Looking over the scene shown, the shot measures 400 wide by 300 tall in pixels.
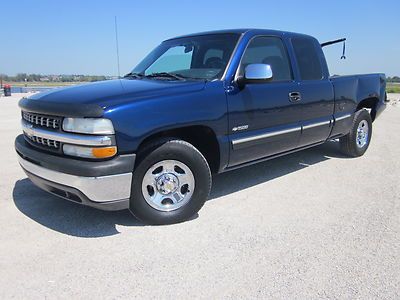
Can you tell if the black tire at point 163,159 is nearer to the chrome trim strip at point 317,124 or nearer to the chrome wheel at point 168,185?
the chrome wheel at point 168,185

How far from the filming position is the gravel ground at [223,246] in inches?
97.7

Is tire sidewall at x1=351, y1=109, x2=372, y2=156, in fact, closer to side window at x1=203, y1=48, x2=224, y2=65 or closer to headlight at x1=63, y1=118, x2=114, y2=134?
side window at x1=203, y1=48, x2=224, y2=65

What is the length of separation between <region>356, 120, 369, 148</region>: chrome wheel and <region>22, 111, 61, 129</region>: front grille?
491 centimetres

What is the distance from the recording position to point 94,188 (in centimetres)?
297

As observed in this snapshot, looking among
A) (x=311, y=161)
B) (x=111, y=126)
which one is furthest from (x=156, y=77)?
(x=311, y=161)

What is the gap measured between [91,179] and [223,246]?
1217 mm

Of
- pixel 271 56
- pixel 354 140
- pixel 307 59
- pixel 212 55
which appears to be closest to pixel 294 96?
pixel 271 56

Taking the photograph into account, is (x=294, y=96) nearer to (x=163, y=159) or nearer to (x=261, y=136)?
(x=261, y=136)

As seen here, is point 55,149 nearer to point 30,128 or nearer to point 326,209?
point 30,128

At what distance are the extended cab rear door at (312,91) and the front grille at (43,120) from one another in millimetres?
2840

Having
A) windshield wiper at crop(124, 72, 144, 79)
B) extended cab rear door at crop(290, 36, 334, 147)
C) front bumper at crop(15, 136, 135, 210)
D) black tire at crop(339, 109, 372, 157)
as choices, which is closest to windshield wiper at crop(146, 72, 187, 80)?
windshield wiper at crop(124, 72, 144, 79)

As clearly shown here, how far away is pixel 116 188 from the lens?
9.98 feet

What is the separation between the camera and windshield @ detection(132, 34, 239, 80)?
4.01 metres

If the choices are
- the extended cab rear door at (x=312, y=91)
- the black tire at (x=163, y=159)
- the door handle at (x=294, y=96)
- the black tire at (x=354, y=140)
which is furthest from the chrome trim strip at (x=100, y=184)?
the black tire at (x=354, y=140)
